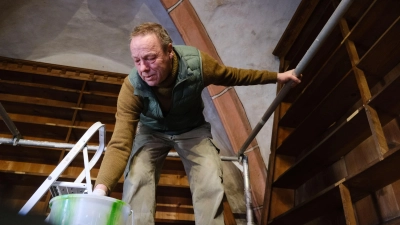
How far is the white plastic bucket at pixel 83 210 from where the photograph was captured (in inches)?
38.7

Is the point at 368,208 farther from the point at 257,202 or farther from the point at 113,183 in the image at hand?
the point at 113,183

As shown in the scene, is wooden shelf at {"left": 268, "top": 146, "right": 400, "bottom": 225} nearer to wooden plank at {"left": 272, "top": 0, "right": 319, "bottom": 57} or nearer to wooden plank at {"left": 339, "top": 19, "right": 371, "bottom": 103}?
wooden plank at {"left": 339, "top": 19, "right": 371, "bottom": 103}

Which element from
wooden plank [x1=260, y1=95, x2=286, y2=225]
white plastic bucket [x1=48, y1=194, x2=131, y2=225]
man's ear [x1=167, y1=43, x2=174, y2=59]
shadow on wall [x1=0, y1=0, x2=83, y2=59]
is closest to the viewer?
white plastic bucket [x1=48, y1=194, x2=131, y2=225]

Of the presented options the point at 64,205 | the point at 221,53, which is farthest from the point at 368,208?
the point at 221,53

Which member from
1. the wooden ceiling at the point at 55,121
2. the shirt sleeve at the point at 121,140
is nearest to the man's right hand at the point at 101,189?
the shirt sleeve at the point at 121,140

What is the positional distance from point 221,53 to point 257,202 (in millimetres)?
1273

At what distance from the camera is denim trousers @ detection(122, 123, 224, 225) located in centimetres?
148

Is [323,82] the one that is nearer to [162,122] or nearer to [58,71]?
[162,122]

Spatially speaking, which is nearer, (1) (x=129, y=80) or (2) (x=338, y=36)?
(1) (x=129, y=80)

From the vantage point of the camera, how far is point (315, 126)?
2.12 m

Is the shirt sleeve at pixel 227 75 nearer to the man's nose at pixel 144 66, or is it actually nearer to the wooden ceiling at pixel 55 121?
the man's nose at pixel 144 66

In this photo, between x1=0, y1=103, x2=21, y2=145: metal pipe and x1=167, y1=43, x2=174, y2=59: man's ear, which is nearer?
x1=167, y1=43, x2=174, y2=59: man's ear

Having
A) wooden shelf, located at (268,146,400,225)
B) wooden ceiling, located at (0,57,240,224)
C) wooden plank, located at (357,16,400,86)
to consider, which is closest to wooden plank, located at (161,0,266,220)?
wooden ceiling, located at (0,57,240,224)

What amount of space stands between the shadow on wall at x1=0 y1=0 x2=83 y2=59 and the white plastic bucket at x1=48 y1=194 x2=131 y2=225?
121 inches
